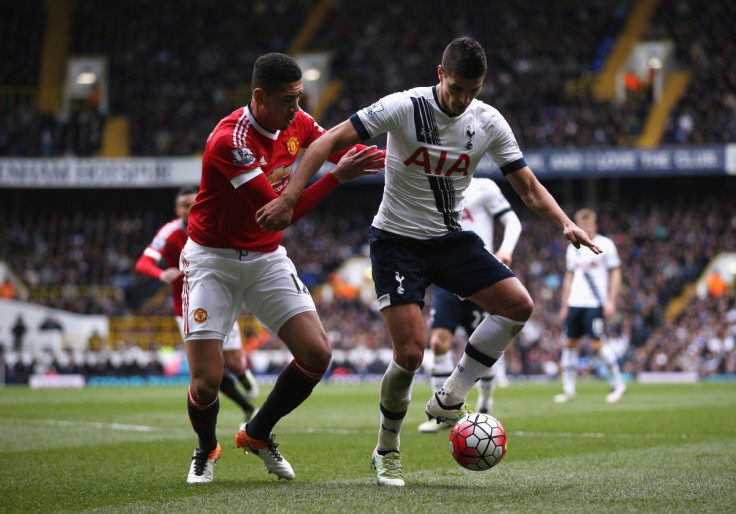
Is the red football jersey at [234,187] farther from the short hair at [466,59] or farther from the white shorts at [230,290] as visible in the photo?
the short hair at [466,59]

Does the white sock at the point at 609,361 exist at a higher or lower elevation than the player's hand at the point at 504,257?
lower

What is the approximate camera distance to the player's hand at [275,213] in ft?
16.8

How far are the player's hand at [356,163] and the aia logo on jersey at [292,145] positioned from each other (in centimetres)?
61

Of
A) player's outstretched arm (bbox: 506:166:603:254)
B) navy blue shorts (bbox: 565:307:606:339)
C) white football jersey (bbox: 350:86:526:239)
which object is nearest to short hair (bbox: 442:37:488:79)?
white football jersey (bbox: 350:86:526:239)

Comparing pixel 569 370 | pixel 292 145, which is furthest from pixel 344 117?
pixel 292 145

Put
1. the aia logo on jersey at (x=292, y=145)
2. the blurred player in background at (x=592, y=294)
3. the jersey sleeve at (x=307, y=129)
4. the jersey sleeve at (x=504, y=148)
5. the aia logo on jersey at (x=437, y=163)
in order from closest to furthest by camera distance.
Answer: the aia logo on jersey at (x=437, y=163) < the jersey sleeve at (x=504, y=148) < the aia logo on jersey at (x=292, y=145) < the jersey sleeve at (x=307, y=129) < the blurred player in background at (x=592, y=294)

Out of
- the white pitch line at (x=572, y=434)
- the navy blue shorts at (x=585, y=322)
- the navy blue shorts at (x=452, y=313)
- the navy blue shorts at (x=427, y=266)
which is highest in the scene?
the navy blue shorts at (x=427, y=266)

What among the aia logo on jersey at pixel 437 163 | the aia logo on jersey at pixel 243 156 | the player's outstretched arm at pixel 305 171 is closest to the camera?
the player's outstretched arm at pixel 305 171

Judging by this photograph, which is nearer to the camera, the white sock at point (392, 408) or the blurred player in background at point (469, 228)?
the white sock at point (392, 408)

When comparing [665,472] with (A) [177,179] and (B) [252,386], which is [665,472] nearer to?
(B) [252,386]

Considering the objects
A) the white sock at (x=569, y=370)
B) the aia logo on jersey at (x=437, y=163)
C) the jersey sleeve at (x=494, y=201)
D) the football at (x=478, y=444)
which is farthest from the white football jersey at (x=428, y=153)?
the white sock at (x=569, y=370)

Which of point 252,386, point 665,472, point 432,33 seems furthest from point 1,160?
point 665,472

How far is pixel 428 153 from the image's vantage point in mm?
5574

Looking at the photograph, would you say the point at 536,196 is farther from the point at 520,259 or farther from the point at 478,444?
the point at 520,259
